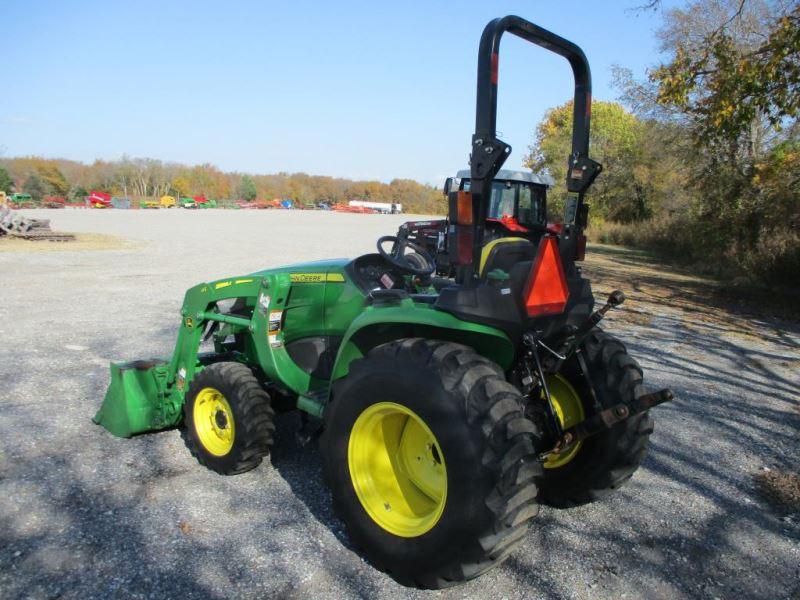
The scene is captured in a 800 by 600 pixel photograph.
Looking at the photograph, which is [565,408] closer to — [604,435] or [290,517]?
[604,435]

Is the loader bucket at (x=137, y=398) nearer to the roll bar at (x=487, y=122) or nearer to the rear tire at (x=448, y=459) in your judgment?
the rear tire at (x=448, y=459)

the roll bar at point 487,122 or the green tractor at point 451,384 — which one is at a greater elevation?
the roll bar at point 487,122

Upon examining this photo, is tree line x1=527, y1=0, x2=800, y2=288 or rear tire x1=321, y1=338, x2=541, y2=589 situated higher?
tree line x1=527, y1=0, x2=800, y2=288

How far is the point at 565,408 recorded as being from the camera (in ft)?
10.8

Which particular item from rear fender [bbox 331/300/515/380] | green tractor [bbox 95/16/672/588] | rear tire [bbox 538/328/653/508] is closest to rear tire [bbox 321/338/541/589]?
green tractor [bbox 95/16/672/588]

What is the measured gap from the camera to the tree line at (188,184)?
8331 centimetres

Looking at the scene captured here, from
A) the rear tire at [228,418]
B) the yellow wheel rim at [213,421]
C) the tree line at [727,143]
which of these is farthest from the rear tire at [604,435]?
the tree line at [727,143]

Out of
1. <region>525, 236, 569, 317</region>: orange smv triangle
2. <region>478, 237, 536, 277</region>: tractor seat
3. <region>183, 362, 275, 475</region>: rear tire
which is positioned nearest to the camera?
<region>525, 236, 569, 317</region>: orange smv triangle

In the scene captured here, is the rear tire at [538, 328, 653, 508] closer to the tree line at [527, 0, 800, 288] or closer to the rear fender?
the rear fender

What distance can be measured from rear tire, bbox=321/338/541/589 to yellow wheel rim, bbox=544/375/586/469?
90cm

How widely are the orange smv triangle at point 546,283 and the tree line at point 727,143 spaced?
739cm

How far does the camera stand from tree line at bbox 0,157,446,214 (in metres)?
83.3

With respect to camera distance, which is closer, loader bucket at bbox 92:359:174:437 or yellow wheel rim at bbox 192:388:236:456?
yellow wheel rim at bbox 192:388:236:456

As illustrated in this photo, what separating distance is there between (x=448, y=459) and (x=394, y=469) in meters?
0.59
